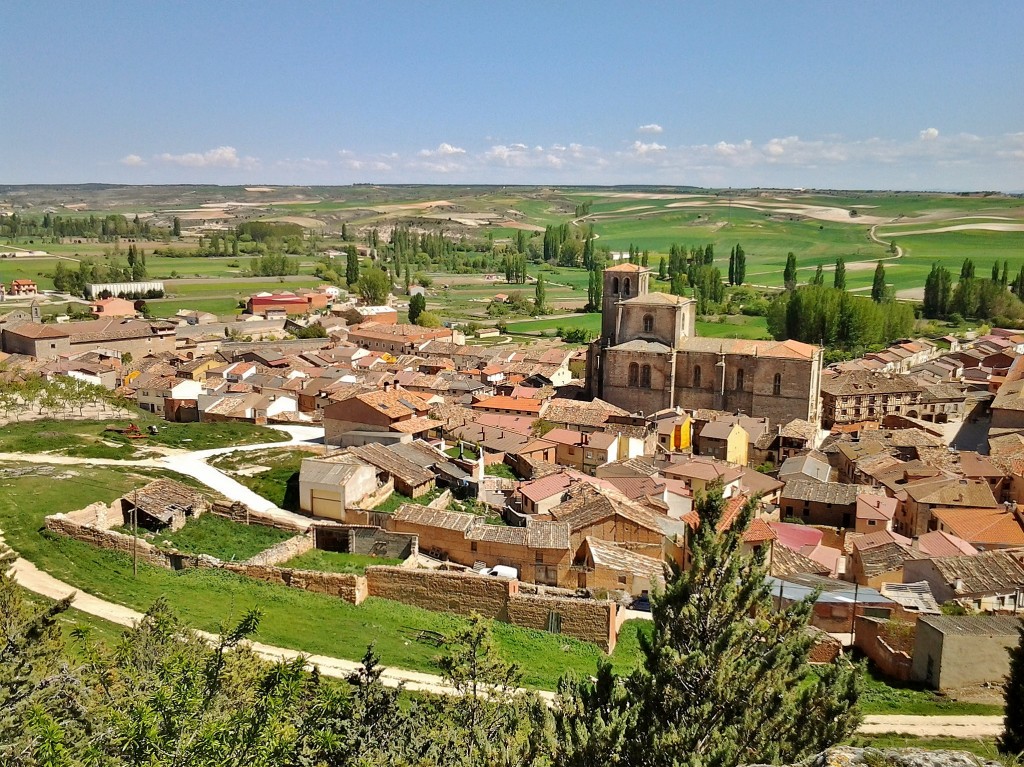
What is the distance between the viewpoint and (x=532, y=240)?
176875 millimetres

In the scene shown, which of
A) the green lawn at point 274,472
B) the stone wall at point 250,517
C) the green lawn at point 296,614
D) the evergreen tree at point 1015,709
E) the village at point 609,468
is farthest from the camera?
the green lawn at point 274,472

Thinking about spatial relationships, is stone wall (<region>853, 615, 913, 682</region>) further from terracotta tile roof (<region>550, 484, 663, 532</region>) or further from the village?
terracotta tile roof (<region>550, 484, 663, 532</region>)

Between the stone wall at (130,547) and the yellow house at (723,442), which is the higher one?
the stone wall at (130,547)

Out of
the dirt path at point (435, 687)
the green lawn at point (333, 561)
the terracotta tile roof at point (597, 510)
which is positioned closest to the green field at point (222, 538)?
the green lawn at point (333, 561)

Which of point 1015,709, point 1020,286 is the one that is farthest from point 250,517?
point 1020,286

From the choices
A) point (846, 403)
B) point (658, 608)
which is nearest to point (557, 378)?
point (846, 403)

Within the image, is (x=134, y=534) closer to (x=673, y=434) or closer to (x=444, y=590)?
(x=444, y=590)

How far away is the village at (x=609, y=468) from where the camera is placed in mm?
18578

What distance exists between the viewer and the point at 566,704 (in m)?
9.41

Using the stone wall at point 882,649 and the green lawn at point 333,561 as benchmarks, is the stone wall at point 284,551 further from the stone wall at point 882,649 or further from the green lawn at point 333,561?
the stone wall at point 882,649

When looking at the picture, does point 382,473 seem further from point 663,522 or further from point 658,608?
point 658,608

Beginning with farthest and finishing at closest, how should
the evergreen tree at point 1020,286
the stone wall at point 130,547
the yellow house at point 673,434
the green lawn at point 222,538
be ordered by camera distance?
the evergreen tree at point 1020,286
the yellow house at point 673,434
the green lawn at point 222,538
the stone wall at point 130,547

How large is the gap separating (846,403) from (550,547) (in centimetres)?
3107

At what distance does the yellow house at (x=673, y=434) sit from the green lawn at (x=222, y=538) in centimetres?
2077
